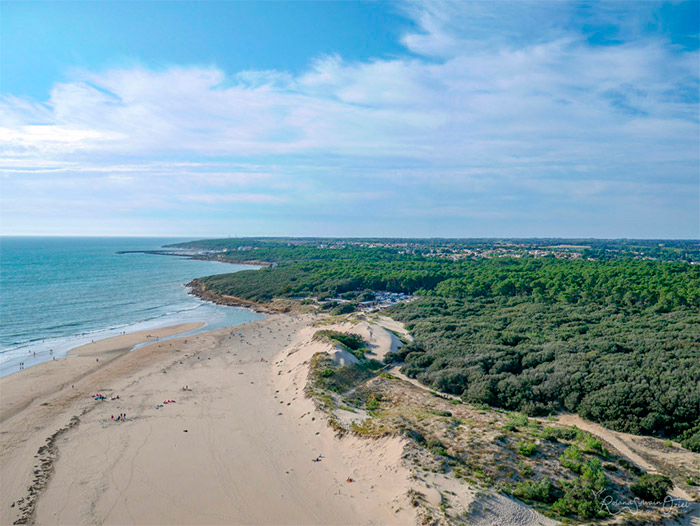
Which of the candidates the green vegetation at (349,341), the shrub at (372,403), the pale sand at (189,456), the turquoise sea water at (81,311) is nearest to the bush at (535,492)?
the pale sand at (189,456)

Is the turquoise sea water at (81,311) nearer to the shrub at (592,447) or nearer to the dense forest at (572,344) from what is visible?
the dense forest at (572,344)

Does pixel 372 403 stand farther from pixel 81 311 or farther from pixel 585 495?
pixel 81 311

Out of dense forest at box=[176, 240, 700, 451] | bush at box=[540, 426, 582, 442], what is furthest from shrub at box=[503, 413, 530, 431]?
dense forest at box=[176, 240, 700, 451]

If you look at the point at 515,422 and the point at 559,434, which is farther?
the point at 515,422

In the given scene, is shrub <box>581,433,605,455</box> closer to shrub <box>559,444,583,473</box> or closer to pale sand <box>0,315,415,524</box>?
shrub <box>559,444,583,473</box>

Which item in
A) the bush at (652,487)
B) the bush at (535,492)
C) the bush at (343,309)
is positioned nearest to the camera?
the bush at (535,492)

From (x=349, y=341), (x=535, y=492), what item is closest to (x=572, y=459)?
(x=535, y=492)
